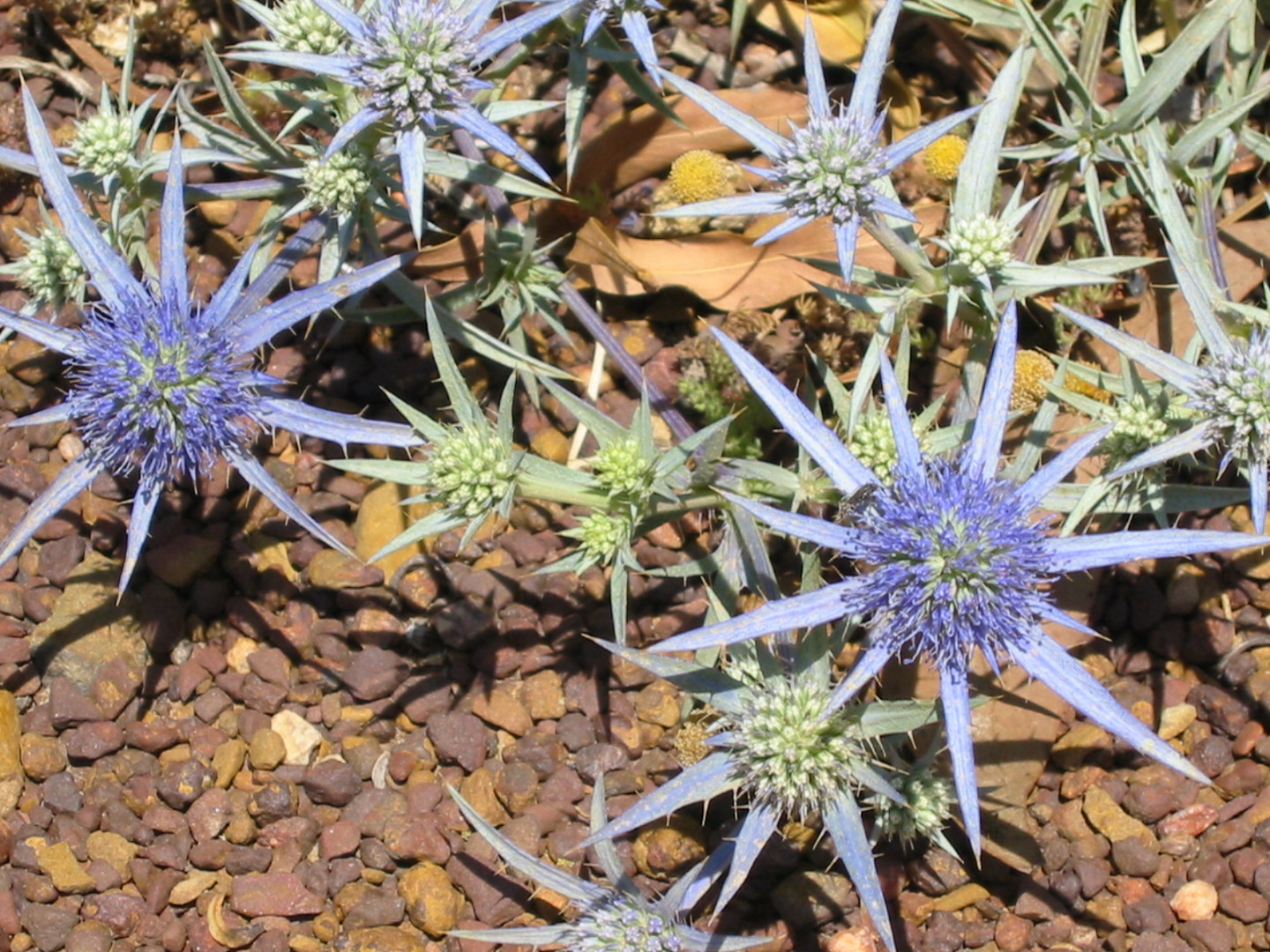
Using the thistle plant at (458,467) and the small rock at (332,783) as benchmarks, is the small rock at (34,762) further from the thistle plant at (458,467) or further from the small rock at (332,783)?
the thistle plant at (458,467)

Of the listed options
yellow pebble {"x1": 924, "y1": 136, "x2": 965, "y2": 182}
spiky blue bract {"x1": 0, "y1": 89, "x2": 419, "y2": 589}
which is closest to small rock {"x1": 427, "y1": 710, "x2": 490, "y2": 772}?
spiky blue bract {"x1": 0, "y1": 89, "x2": 419, "y2": 589}

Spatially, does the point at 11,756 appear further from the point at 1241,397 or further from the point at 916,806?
the point at 1241,397

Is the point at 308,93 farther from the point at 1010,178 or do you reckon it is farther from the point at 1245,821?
the point at 1245,821

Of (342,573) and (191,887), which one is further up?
(342,573)

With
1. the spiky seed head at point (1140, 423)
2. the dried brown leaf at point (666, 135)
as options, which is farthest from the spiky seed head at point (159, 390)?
the spiky seed head at point (1140, 423)

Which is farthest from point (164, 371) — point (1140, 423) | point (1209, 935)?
point (1209, 935)

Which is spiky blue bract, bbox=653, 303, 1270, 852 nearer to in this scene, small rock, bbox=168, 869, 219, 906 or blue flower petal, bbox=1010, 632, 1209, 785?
blue flower petal, bbox=1010, 632, 1209, 785
